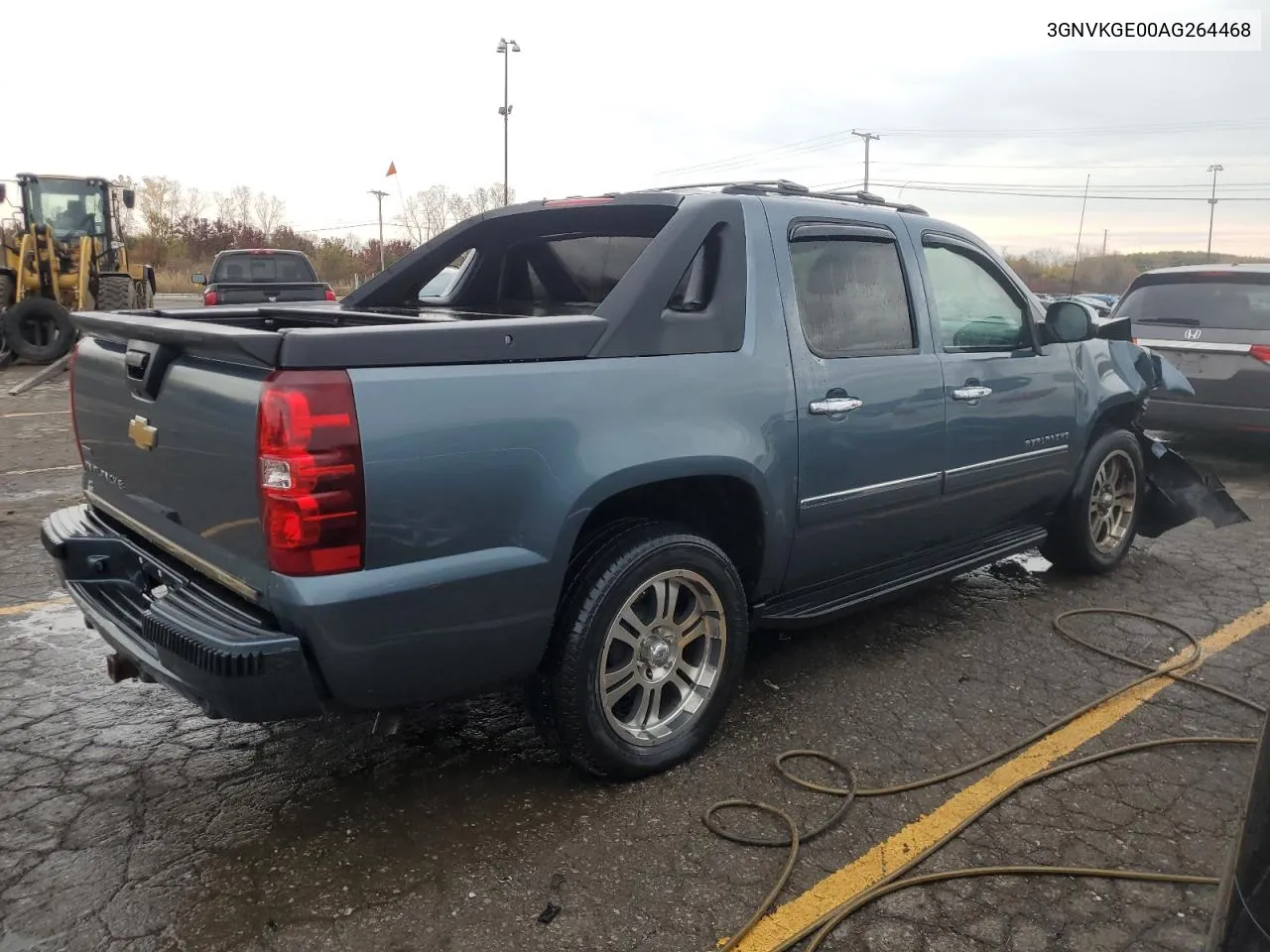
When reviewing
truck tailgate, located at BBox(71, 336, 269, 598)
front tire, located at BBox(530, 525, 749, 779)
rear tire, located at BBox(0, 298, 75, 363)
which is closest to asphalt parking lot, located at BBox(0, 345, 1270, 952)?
front tire, located at BBox(530, 525, 749, 779)

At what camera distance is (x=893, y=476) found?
12.5 feet

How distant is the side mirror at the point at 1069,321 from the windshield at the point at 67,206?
56.0 ft

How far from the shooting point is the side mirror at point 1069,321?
452 centimetres

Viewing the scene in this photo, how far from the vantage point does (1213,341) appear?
7.82m

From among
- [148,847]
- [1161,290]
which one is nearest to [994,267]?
[148,847]

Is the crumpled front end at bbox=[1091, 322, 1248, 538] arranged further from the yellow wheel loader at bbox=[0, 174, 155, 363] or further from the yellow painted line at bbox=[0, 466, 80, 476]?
the yellow wheel loader at bbox=[0, 174, 155, 363]

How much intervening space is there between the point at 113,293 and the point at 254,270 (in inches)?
90.8

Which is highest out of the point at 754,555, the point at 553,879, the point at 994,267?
the point at 994,267

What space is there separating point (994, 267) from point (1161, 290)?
15.7ft

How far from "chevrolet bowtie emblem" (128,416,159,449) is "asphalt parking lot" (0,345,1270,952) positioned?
1073 mm

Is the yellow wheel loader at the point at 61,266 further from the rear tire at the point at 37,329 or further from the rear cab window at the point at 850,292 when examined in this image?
the rear cab window at the point at 850,292

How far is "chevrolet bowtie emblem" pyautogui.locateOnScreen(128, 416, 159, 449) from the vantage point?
2873 millimetres

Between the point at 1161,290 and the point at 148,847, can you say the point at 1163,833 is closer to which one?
the point at 148,847

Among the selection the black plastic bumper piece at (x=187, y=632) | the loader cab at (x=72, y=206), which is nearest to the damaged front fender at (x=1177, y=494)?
the black plastic bumper piece at (x=187, y=632)
